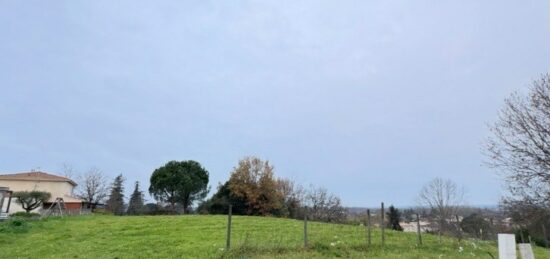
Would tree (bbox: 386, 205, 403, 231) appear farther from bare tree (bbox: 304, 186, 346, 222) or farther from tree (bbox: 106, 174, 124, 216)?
tree (bbox: 106, 174, 124, 216)

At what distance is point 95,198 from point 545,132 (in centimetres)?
6428

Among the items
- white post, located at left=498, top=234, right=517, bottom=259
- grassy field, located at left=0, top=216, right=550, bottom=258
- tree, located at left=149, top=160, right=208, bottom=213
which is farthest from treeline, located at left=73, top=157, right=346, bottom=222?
white post, located at left=498, top=234, right=517, bottom=259

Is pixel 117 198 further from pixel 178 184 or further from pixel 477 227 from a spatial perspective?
A: pixel 477 227

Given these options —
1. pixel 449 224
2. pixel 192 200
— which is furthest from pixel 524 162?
pixel 192 200

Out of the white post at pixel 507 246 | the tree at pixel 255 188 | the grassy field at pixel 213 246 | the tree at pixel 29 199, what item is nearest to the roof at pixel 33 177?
the tree at pixel 29 199

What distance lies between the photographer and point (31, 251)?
1353cm

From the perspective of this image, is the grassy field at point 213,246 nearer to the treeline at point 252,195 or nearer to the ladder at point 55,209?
the ladder at point 55,209

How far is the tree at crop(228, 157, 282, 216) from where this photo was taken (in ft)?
141

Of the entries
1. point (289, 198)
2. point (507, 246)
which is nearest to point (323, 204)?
point (289, 198)

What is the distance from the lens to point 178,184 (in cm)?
4988

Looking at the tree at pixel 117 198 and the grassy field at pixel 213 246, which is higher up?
the tree at pixel 117 198

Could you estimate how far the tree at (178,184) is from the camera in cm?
5006

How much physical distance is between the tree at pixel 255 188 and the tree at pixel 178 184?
29.1 ft

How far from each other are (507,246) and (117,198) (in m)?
62.1
